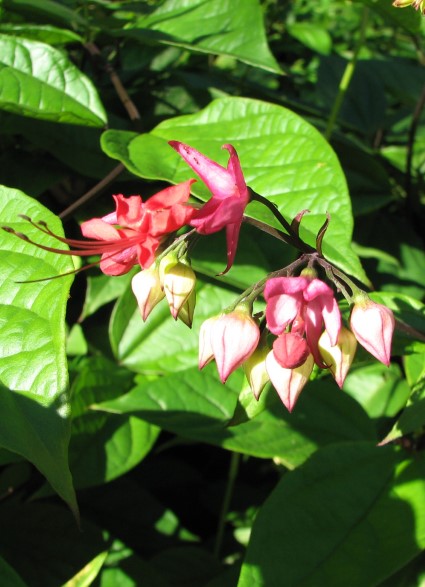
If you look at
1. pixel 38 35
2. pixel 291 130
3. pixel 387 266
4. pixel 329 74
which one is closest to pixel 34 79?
pixel 38 35

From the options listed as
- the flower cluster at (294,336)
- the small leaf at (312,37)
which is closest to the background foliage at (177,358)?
the flower cluster at (294,336)

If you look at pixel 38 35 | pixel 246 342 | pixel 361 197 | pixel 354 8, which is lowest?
pixel 354 8

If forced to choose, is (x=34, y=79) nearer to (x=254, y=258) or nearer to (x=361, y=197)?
(x=254, y=258)

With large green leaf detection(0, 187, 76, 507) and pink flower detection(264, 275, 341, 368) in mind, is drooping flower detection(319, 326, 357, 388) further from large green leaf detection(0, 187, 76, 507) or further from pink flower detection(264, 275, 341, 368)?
large green leaf detection(0, 187, 76, 507)

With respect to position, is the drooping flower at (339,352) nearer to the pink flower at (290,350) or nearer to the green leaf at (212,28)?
the pink flower at (290,350)

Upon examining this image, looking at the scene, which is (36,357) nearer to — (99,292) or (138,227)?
(138,227)

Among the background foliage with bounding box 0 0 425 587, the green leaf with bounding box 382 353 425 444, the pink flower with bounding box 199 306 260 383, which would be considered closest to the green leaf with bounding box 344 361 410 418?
the background foliage with bounding box 0 0 425 587
